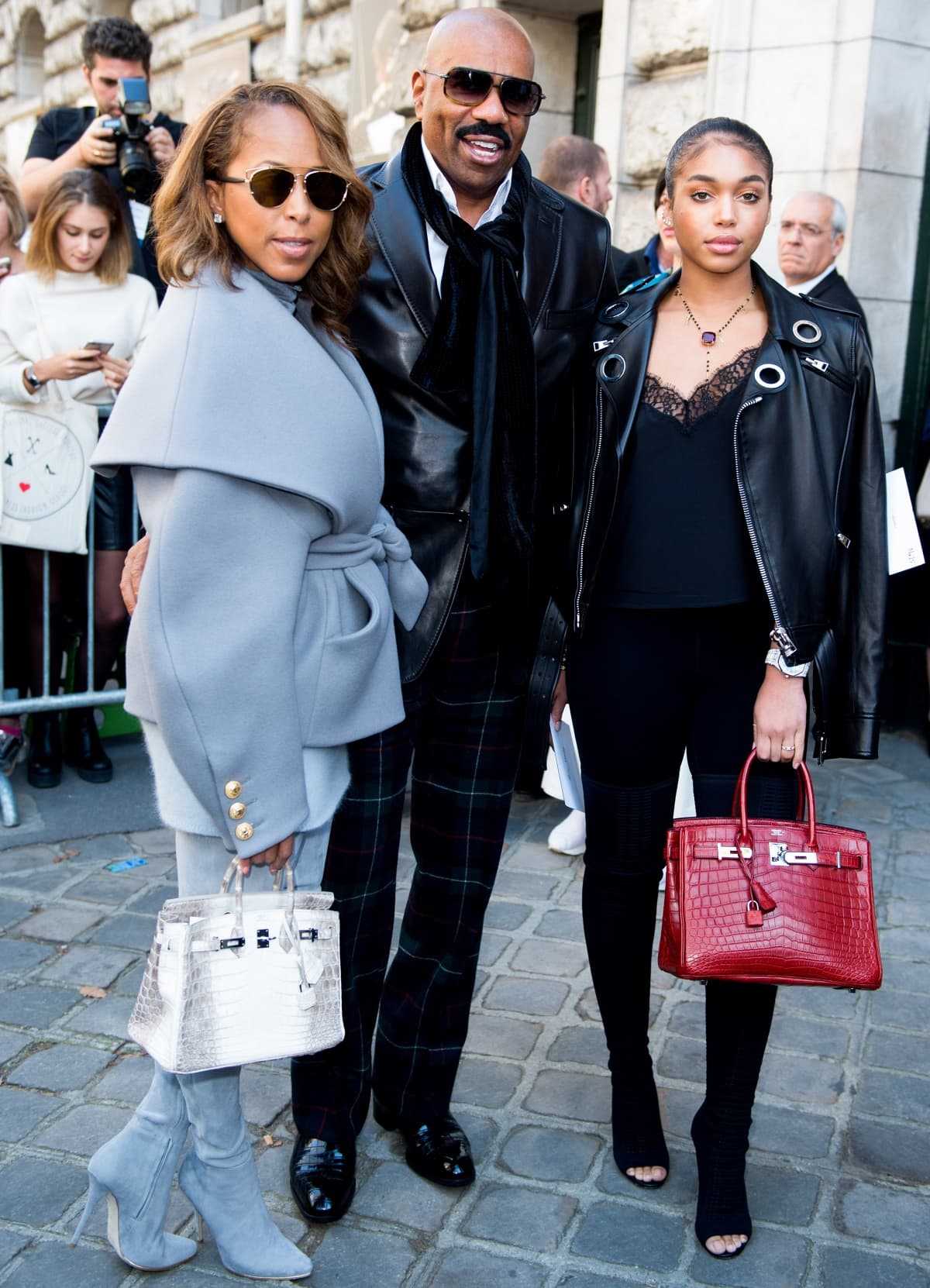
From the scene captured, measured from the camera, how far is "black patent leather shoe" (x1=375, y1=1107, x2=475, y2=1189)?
9.55 ft

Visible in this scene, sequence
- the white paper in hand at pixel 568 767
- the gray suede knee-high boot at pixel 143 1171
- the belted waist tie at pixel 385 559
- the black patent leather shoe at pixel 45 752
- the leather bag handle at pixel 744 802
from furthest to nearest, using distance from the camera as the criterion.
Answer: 1. the black patent leather shoe at pixel 45 752
2. the white paper in hand at pixel 568 767
3. the leather bag handle at pixel 744 802
4. the gray suede knee-high boot at pixel 143 1171
5. the belted waist tie at pixel 385 559

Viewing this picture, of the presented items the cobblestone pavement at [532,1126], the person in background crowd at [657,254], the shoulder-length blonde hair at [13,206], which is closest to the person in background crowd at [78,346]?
the shoulder-length blonde hair at [13,206]

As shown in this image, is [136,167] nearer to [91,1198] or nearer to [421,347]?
[421,347]

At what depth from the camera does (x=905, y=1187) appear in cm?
295

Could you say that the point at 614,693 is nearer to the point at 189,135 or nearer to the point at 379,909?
the point at 379,909

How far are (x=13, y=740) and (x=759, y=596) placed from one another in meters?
3.58

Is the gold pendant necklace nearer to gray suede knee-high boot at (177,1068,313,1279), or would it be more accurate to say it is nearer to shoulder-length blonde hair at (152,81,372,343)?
shoulder-length blonde hair at (152,81,372,343)

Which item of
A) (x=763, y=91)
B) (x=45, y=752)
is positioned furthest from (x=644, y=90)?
(x=45, y=752)

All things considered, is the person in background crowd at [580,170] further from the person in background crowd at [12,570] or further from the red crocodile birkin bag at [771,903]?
the red crocodile birkin bag at [771,903]

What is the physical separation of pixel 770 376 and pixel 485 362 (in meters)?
0.54

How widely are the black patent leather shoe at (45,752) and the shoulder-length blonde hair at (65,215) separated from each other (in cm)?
174

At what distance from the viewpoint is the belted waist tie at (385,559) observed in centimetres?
239

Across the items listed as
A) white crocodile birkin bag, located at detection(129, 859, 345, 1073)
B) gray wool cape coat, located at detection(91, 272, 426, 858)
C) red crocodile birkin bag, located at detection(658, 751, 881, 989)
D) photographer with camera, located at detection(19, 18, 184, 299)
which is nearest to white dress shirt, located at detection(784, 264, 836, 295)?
photographer with camera, located at detection(19, 18, 184, 299)

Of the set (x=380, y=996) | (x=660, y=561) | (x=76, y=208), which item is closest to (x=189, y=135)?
(x=660, y=561)
